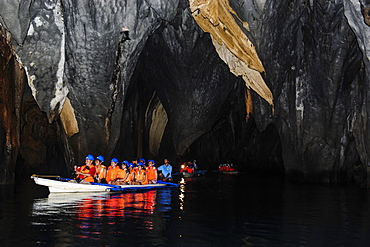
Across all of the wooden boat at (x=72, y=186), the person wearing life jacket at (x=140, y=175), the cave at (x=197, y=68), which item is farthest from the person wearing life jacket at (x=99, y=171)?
the cave at (x=197, y=68)

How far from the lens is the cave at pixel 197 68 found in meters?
18.3

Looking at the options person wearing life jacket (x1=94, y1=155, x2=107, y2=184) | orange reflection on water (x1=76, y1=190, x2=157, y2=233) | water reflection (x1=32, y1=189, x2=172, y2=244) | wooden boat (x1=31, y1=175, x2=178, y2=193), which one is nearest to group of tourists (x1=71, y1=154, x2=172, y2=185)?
person wearing life jacket (x1=94, y1=155, x2=107, y2=184)

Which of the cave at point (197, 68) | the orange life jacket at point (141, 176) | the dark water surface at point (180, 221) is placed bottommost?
the dark water surface at point (180, 221)

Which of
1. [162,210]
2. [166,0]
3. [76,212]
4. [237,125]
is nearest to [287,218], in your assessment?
[162,210]

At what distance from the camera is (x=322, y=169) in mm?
24078

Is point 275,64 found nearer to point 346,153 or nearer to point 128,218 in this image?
point 346,153

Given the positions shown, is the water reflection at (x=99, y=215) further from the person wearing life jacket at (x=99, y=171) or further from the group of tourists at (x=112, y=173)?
the person wearing life jacket at (x=99, y=171)

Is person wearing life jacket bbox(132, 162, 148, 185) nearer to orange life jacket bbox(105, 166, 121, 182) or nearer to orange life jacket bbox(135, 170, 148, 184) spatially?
orange life jacket bbox(135, 170, 148, 184)

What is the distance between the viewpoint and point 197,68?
88.9ft

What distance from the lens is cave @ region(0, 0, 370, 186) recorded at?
18.3 meters

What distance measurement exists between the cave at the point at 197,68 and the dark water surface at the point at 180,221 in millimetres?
4880

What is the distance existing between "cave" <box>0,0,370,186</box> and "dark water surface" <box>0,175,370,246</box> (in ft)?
16.0

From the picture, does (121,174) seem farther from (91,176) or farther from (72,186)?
(72,186)

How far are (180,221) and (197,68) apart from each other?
57.2ft
